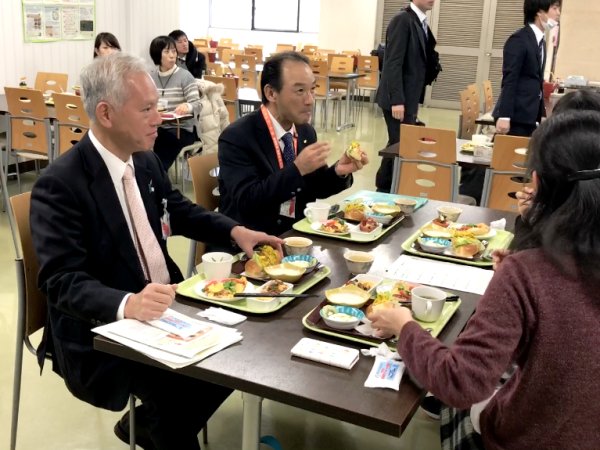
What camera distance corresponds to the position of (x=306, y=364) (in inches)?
53.4

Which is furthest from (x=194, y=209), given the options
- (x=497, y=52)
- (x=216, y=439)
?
(x=497, y=52)

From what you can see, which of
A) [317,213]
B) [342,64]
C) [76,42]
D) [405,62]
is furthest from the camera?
[342,64]

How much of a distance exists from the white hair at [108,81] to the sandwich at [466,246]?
1.12 metres

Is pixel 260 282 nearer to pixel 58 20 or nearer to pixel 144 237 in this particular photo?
pixel 144 237

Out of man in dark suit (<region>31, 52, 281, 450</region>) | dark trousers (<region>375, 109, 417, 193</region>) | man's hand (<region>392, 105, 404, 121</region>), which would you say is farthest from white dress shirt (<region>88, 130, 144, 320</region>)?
man's hand (<region>392, 105, 404, 121</region>)

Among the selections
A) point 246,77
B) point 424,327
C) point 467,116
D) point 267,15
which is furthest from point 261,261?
point 267,15

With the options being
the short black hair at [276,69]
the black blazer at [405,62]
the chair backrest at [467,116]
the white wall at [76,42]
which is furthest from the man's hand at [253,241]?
the white wall at [76,42]

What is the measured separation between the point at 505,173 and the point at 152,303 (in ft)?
8.38

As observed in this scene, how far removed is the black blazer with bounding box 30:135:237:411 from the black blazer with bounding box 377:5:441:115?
341cm

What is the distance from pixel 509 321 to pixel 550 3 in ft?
12.0

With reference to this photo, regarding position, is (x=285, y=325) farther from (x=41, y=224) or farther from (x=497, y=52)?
(x=497, y=52)

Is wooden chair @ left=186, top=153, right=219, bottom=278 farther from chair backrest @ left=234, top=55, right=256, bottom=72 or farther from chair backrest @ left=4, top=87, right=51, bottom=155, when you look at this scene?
chair backrest @ left=234, top=55, right=256, bottom=72

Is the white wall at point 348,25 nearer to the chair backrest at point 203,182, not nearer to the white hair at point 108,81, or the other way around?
the chair backrest at point 203,182

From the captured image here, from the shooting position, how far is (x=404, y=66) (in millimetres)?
4926
